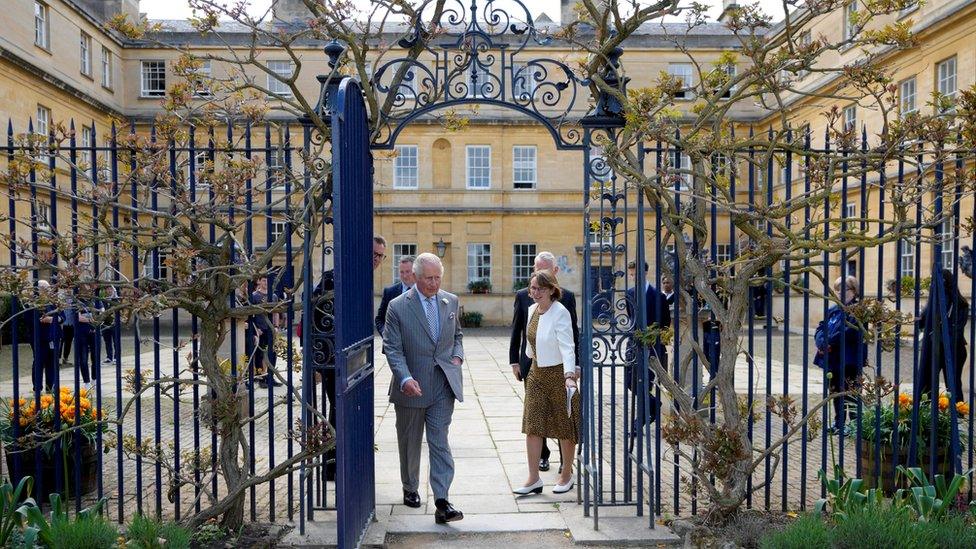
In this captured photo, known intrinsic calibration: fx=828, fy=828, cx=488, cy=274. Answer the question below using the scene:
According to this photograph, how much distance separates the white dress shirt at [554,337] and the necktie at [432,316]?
90 centimetres

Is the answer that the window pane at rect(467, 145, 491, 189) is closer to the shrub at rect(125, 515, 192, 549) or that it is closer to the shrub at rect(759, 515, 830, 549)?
the shrub at rect(125, 515, 192, 549)

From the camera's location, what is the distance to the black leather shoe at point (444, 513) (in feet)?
18.7

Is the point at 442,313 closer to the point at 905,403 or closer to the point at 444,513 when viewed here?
the point at 444,513

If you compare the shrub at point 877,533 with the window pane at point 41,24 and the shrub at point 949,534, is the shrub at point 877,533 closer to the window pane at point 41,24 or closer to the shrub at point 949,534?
the shrub at point 949,534

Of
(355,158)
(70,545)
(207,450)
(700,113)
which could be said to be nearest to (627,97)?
(700,113)

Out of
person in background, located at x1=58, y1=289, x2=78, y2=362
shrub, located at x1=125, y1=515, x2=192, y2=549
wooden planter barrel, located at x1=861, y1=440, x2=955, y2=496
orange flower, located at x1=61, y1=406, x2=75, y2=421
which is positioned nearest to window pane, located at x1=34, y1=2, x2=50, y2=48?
person in background, located at x1=58, y1=289, x2=78, y2=362

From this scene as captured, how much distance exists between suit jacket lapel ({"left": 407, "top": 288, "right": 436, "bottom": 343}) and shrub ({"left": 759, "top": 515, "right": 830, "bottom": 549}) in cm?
261

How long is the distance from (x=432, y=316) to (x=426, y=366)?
0.36 meters

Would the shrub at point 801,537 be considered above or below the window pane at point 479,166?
below

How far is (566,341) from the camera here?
6234 mm

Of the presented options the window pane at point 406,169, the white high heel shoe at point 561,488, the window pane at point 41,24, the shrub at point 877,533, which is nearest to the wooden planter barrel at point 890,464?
the shrub at point 877,533

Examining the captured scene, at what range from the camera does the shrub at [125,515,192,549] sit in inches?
171

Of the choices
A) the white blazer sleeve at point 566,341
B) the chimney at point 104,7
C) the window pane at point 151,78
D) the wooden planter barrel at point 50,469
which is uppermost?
the chimney at point 104,7

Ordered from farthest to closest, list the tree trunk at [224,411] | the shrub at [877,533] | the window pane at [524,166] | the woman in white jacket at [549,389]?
the window pane at [524,166]
the woman in white jacket at [549,389]
the tree trunk at [224,411]
the shrub at [877,533]
